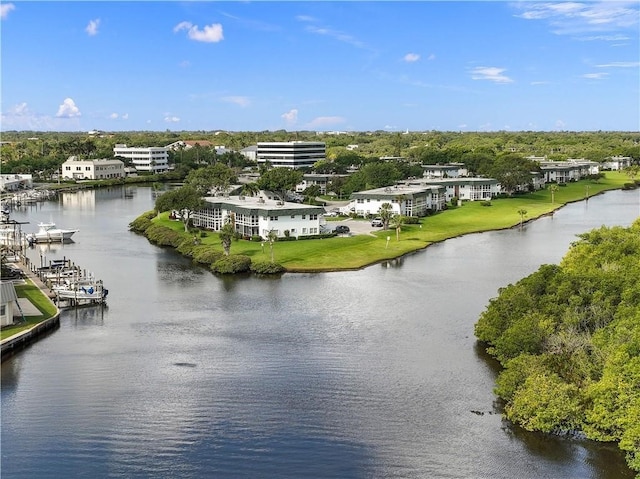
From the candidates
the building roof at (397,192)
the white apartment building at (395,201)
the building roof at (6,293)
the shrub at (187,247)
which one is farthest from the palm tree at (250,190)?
the building roof at (6,293)

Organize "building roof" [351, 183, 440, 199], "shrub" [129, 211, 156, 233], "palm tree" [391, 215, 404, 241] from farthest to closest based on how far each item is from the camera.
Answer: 1. "building roof" [351, 183, 440, 199]
2. "shrub" [129, 211, 156, 233]
3. "palm tree" [391, 215, 404, 241]

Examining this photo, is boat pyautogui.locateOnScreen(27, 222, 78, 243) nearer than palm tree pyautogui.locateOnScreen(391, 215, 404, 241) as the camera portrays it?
No

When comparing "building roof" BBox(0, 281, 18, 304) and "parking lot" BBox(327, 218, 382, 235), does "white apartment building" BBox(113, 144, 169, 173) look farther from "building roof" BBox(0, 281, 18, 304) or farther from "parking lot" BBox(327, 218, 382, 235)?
"building roof" BBox(0, 281, 18, 304)

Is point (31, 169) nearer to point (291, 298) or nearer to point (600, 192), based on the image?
point (600, 192)

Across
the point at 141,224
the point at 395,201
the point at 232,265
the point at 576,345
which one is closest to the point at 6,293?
the point at 232,265

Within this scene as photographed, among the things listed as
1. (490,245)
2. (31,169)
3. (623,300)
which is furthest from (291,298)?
(31,169)

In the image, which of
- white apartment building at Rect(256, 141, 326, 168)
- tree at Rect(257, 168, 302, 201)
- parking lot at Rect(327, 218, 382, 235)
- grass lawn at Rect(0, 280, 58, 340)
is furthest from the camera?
white apartment building at Rect(256, 141, 326, 168)

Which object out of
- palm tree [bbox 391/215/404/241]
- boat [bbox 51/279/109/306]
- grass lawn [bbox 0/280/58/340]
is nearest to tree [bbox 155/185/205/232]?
palm tree [bbox 391/215/404/241]
